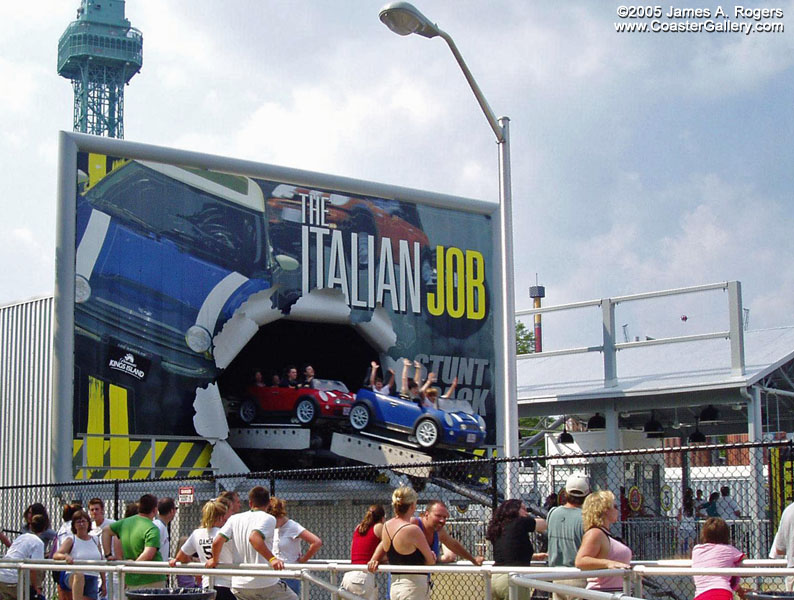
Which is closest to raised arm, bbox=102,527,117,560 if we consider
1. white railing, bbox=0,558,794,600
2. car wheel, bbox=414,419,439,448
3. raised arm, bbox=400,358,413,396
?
white railing, bbox=0,558,794,600

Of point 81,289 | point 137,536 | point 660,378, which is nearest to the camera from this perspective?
point 137,536

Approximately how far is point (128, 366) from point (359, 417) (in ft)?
15.5

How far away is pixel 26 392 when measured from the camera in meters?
20.3

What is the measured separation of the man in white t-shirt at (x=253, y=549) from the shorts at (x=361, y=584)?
1.52ft

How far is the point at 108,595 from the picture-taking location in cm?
1014

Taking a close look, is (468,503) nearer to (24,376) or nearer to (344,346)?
(344,346)

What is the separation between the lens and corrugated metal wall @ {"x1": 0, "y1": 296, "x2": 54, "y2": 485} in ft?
64.5

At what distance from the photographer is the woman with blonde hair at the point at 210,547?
9.94 metres

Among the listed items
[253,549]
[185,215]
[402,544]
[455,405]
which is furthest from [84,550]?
[455,405]

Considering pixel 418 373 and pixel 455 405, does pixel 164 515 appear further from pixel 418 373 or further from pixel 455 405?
pixel 455 405

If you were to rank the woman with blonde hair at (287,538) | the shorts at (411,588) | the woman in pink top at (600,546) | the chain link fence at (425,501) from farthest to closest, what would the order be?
the chain link fence at (425,501), the woman with blonde hair at (287,538), the shorts at (411,588), the woman in pink top at (600,546)

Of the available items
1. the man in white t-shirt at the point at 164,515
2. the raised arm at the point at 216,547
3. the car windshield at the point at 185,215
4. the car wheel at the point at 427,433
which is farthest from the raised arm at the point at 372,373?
the raised arm at the point at 216,547

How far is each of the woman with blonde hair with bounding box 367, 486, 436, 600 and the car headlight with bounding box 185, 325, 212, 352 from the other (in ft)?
40.3

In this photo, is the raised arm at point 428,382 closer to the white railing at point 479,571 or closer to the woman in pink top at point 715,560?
the white railing at point 479,571
